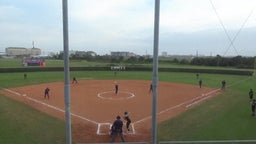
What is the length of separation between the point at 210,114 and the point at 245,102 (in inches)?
328

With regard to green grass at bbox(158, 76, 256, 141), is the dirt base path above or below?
below

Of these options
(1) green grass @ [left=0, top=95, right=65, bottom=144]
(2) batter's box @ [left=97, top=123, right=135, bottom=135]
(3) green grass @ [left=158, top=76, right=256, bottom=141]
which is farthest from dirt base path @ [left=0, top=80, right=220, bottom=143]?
(3) green grass @ [left=158, top=76, right=256, bottom=141]

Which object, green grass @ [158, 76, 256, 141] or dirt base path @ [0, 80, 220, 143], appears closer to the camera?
green grass @ [158, 76, 256, 141]

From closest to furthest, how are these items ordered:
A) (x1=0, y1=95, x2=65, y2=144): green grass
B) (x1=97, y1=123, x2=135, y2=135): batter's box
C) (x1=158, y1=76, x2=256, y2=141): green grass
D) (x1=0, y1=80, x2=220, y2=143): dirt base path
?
1. (x1=0, y1=95, x2=65, y2=144): green grass
2. (x1=158, y1=76, x2=256, y2=141): green grass
3. (x1=97, y1=123, x2=135, y2=135): batter's box
4. (x1=0, y1=80, x2=220, y2=143): dirt base path

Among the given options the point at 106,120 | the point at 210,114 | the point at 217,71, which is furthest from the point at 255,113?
the point at 217,71

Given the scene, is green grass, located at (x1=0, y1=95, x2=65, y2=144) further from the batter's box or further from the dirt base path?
the batter's box

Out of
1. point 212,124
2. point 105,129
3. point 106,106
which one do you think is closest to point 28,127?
point 105,129

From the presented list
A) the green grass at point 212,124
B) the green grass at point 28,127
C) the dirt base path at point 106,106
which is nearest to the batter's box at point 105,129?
the dirt base path at point 106,106

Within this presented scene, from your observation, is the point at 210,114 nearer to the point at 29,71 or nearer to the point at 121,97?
the point at 121,97

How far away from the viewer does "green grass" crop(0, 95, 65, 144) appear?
1945cm

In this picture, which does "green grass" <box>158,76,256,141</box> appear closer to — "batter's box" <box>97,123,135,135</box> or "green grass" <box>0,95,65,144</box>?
"batter's box" <box>97,123,135,135</box>

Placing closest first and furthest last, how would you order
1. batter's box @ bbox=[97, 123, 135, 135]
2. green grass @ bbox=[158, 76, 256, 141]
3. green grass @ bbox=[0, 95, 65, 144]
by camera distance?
green grass @ bbox=[0, 95, 65, 144] < green grass @ bbox=[158, 76, 256, 141] < batter's box @ bbox=[97, 123, 135, 135]

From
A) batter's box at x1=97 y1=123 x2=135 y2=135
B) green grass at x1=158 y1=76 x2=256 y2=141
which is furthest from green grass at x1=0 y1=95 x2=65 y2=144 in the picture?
green grass at x1=158 y1=76 x2=256 y2=141

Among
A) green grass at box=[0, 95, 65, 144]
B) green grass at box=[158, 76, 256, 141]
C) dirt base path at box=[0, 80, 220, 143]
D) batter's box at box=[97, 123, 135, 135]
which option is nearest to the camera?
green grass at box=[0, 95, 65, 144]
